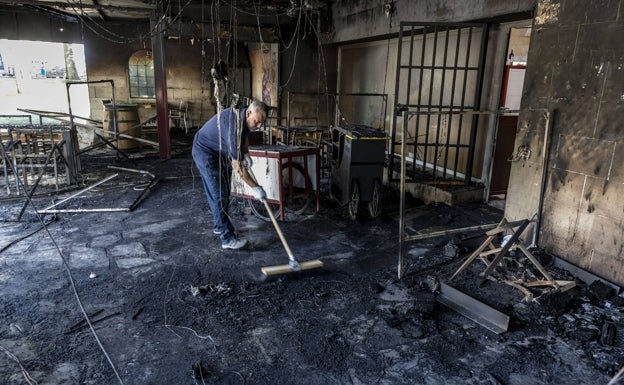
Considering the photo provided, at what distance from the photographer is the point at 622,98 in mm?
4160

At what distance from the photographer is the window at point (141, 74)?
15.5m

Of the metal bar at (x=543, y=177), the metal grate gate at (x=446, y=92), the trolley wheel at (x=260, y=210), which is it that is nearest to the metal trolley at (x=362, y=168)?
the metal grate gate at (x=446, y=92)

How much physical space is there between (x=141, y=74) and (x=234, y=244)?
41.2 feet

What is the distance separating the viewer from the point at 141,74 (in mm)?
15664

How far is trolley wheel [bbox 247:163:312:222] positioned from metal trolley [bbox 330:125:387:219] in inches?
24.1

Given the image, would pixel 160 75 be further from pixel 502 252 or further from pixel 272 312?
pixel 502 252

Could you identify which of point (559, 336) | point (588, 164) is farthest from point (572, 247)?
point (559, 336)

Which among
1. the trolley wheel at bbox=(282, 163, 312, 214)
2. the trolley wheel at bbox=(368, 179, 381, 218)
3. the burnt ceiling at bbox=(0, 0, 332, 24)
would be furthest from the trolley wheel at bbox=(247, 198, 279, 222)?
the burnt ceiling at bbox=(0, 0, 332, 24)

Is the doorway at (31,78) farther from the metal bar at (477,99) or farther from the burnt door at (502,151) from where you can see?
the burnt door at (502,151)

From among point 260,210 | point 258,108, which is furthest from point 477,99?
point 258,108

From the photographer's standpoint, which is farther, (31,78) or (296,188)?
(31,78)

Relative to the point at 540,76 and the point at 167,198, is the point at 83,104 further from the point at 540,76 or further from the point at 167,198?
the point at 540,76

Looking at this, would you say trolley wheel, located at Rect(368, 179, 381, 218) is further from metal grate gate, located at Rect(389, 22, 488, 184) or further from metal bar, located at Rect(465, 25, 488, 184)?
metal bar, located at Rect(465, 25, 488, 184)

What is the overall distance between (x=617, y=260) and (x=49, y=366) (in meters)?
5.23
